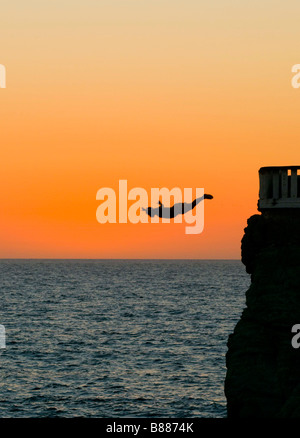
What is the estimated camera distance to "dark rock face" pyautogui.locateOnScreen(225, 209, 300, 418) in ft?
67.1

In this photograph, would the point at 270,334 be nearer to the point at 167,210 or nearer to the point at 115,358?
the point at 167,210

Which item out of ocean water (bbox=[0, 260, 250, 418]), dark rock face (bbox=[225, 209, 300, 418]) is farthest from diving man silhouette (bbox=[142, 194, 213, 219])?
ocean water (bbox=[0, 260, 250, 418])

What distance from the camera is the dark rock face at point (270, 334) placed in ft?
67.1

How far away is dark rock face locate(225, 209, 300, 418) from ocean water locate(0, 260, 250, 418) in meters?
22.8

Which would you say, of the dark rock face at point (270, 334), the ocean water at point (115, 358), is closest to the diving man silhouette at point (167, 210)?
the dark rock face at point (270, 334)

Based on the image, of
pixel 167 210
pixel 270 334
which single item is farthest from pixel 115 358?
pixel 270 334

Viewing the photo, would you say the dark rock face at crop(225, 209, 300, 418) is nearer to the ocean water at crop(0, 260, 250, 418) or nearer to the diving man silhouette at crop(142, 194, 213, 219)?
the diving man silhouette at crop(142, 194, 213, 219)

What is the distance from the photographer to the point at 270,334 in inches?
858

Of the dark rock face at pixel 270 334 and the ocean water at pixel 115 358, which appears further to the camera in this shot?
the ocean water at pixel 115 358

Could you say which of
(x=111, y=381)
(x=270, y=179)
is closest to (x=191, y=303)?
(x=111, y=381)

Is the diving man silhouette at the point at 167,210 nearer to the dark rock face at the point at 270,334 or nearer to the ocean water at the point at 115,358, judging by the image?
the dark rock face at the point at 270,334

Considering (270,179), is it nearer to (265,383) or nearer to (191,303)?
(265,383)

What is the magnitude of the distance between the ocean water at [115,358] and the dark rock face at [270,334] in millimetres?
22773
